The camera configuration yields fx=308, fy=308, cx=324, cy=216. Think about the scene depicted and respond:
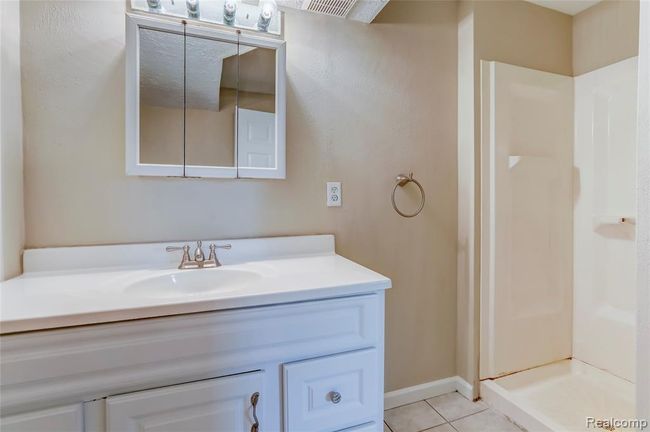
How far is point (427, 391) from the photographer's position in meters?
1.61

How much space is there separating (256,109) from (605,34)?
1.92 metres

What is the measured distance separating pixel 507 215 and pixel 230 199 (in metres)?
1.39

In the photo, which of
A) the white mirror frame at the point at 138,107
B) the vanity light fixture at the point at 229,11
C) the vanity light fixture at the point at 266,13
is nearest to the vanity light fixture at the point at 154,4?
the white mirror frame at the point at 138,107

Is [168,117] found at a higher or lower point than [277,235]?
higher

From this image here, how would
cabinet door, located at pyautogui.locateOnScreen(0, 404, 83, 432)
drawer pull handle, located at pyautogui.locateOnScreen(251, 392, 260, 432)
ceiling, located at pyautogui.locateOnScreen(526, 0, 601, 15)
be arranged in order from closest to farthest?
cabinet door, located at pyautogui.locateOnScreen(0, 404, 83, 432) < drawer pull handle, located at pyautogui.locateOnScreen(251, 392, 260, 432) < ceiling, located at pyautogui.locateOnScreen(526, 0, 601, 15)

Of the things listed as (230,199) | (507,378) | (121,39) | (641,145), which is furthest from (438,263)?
(121,39)

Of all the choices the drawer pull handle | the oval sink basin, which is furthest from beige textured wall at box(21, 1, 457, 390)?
the drawer pull handle

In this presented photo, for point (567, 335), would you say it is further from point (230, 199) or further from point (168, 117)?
point (168, 117)

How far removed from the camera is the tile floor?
141cm

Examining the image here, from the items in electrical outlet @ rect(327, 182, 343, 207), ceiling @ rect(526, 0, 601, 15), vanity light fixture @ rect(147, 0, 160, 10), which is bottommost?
electrical outlet @ rect(327, 182, 343, 207)

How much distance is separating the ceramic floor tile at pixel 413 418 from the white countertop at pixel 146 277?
2.81 ft

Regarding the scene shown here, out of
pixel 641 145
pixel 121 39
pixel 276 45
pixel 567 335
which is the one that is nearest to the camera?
pixel 641 145

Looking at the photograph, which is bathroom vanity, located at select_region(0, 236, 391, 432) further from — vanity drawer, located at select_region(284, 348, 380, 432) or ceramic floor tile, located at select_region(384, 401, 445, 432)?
ceramic floor tile, located at select_region(384, 401, 445, 432)

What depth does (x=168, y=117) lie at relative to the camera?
115cm
